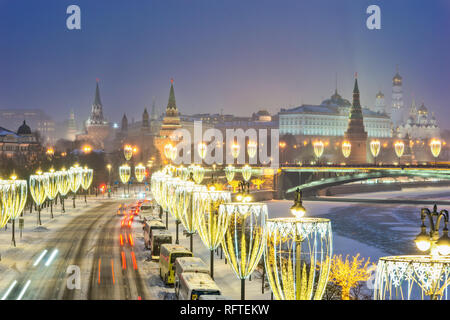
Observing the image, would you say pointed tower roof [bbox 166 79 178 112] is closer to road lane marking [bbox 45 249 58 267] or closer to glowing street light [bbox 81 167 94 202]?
glowing street light [bbox 81 167 94 202]

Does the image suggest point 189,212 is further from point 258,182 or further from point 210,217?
point 258,182

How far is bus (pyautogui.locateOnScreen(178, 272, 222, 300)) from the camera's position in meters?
22.6

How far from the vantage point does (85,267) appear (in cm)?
3541

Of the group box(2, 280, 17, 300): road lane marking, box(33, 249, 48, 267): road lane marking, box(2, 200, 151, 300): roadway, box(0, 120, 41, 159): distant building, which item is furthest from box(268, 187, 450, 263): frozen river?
box(0, 120, 41, 159): distant building

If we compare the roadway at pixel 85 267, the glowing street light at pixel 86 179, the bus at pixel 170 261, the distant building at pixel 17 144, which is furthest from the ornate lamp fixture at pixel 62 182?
the distant building at pixel 17 144

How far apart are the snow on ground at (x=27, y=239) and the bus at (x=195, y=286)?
9.00 metres

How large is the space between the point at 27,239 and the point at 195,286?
27.3 metres

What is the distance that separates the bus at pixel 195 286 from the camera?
22594 millimetres

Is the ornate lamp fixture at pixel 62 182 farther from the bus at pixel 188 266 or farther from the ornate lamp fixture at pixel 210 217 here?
the bus at pixel 188 266

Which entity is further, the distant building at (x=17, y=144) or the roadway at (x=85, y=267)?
the distant building at (x=17, y=144)
